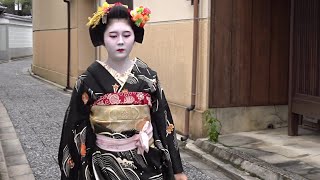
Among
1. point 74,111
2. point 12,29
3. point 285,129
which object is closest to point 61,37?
point 285,129

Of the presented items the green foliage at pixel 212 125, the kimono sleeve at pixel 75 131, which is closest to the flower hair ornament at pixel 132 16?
the kimono sleeve at pixel 75 131

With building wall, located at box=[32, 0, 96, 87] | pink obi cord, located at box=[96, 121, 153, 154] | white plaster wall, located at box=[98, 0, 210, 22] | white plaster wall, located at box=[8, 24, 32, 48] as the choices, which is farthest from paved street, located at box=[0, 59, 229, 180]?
white plaster wall, located at box=[8, 24, 32, 48]

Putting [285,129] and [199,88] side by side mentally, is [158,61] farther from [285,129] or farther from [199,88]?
[285,129]

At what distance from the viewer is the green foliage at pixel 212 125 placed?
7.05 meters

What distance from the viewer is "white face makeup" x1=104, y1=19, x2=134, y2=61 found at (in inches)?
118

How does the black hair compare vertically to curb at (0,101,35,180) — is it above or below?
above

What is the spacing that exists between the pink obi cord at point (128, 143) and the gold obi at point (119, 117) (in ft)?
0.16

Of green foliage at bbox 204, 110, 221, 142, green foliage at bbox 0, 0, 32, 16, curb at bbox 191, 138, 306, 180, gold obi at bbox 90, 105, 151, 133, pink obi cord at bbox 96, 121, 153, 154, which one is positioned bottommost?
curb at bbox 191, 138, 306, 180

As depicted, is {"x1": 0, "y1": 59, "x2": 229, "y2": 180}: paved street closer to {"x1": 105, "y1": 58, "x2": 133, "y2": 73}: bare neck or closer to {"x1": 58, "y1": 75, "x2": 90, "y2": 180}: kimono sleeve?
{"x1": 58, "y1": 75, "x2": 90, "y2": 180}: kimono sleeve

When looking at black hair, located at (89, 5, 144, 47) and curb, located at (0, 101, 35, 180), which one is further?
curb, located at (0, 101, 35, 180)

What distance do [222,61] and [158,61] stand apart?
1934mm

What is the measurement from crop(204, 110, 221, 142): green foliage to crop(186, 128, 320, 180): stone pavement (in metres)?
0.11

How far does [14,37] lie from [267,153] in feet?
102

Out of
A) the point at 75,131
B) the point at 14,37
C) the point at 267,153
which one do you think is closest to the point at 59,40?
the point at 267,153
